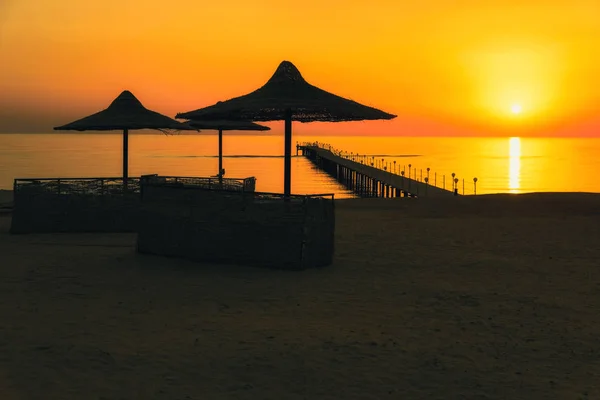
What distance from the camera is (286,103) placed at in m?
11.7

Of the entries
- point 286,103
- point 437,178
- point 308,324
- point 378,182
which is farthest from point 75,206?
point 437,178

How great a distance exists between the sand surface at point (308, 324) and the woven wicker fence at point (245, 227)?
1.21 feet

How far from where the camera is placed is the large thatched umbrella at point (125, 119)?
15.9 meters

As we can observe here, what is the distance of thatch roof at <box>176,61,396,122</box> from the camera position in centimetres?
1177

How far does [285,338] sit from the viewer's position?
6859mm

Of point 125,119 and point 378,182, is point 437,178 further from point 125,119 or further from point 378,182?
point 125,119

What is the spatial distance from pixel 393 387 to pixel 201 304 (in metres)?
3.61

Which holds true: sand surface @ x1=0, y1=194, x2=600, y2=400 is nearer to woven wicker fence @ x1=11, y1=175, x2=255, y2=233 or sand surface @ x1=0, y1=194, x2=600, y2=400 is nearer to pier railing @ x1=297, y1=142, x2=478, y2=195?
woven wicker fence @ x1=11, y1=175, x2=255, y2=233

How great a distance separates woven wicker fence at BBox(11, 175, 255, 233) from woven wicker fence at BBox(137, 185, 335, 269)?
3.47 metres

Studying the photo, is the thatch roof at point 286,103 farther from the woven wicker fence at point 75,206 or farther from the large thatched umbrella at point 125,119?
the woven wicker fence at point 75,206

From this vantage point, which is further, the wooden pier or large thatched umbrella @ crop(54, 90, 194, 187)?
the wooden pier

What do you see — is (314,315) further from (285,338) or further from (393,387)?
(393,387)

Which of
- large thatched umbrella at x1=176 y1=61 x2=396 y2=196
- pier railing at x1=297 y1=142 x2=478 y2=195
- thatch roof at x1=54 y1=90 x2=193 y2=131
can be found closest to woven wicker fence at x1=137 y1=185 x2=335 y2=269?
large thatched umbrella at x1=176 y1=61 x2=396 y2=196

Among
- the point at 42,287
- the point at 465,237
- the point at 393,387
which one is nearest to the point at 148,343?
the point at 393,387
